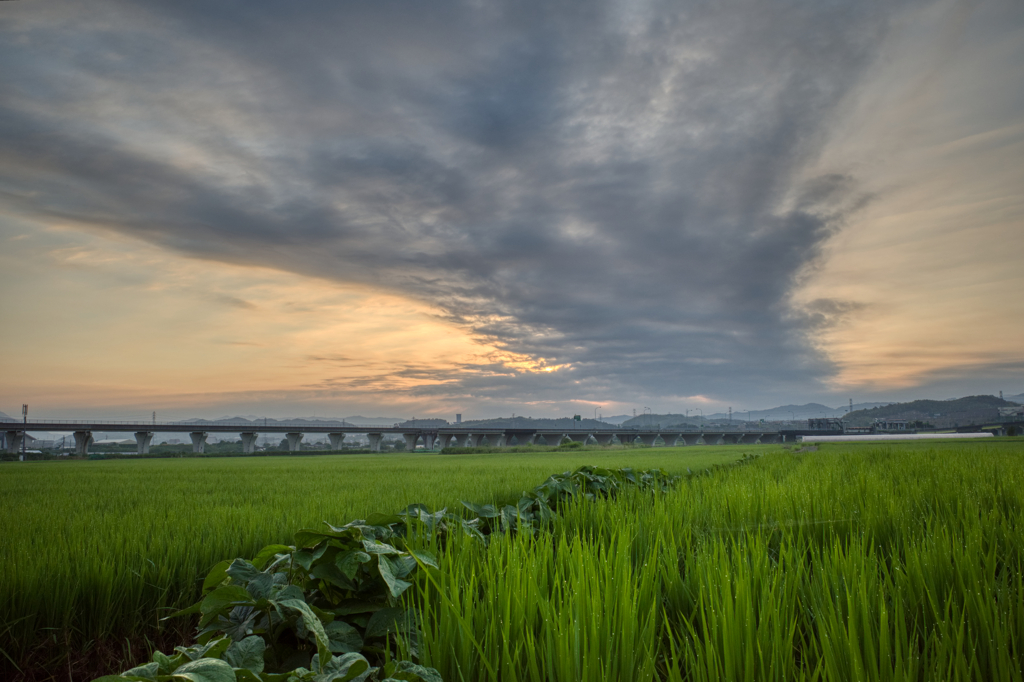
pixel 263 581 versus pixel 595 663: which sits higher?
pixel 263 581

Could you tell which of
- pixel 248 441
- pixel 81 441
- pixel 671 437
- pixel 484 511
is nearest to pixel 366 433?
pixel 248 441

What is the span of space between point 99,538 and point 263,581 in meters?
2.43

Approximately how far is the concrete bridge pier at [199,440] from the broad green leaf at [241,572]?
93.0 m

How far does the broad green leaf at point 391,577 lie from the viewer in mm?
1829

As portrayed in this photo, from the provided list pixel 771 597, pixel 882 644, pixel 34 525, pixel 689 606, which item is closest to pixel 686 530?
pixel 689 606

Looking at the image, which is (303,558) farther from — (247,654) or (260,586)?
(247,654)

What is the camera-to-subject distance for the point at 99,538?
3430 mm

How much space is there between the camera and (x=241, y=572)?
187 centimetres

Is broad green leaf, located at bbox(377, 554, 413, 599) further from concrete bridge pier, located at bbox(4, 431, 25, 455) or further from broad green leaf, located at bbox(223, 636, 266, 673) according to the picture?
concrete bridge pier, located at bbox(4, 431, 25, 455)

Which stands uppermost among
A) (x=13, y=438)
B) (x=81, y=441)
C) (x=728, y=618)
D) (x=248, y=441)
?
(x=728, y=618)

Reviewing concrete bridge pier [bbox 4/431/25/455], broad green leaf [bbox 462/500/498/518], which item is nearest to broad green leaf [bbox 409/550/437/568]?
broad green leaf [bbox 462/500/498/518]

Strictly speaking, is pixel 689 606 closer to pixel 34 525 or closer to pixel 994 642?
pixel 994 642

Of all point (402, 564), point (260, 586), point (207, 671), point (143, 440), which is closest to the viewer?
point (207, 671)

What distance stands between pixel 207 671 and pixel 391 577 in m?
0.79
